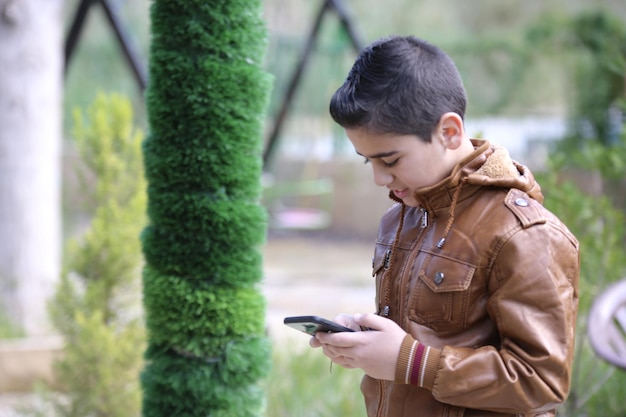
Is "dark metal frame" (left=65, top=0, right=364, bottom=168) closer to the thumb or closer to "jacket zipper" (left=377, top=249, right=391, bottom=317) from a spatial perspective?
"jacket zipper" (left=377, top=249, right=391, bottom=317)

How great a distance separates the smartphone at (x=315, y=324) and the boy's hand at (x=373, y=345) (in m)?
0.02

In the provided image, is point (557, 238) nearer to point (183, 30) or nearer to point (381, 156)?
point (381, 156)

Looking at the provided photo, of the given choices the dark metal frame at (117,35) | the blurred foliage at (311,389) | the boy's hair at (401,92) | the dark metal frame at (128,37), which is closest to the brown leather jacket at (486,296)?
the boy's hair at (401,92)

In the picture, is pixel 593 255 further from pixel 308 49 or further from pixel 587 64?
pixel 587 64

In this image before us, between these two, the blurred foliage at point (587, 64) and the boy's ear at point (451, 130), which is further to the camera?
the blurred foliage at point (587, 64)

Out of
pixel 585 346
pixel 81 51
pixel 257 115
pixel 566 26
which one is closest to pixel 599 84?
pixel 566 26

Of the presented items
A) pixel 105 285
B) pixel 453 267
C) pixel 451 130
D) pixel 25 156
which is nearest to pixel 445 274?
pixel 453 267

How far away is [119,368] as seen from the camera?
3.83 metres

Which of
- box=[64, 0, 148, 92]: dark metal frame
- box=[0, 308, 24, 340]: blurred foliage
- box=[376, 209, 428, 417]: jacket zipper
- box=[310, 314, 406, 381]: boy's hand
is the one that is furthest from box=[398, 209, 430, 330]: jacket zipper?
box=[0, 308, 24, 340]: blurred foliage

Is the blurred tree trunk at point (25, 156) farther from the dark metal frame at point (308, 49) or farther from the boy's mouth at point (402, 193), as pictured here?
the boy's mouth at point (402, 193)

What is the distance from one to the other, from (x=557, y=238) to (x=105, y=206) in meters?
3.00

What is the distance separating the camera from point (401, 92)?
1.50 metres

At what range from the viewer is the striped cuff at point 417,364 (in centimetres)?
144

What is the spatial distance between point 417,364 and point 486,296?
0.18 m
